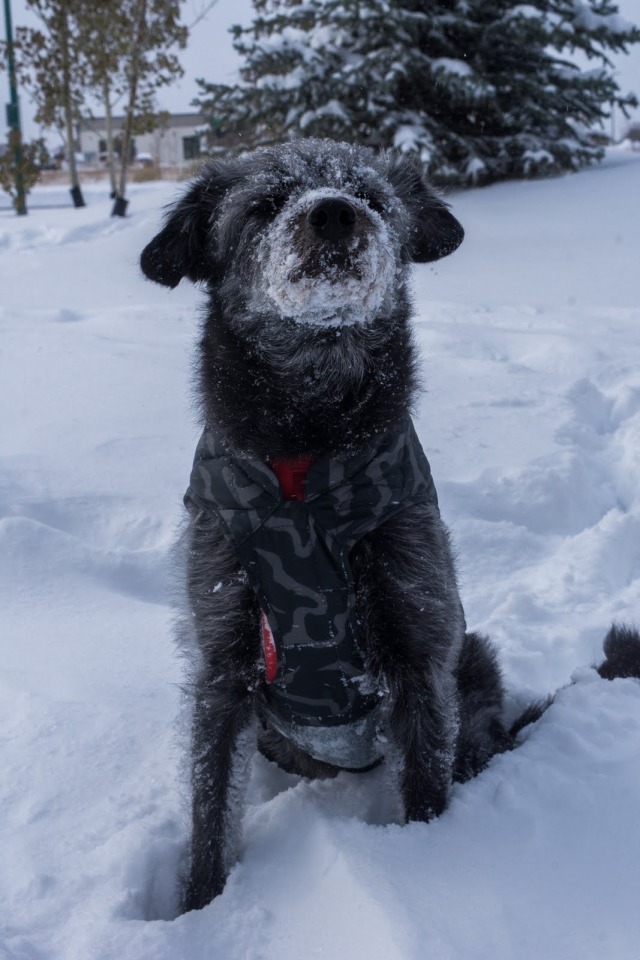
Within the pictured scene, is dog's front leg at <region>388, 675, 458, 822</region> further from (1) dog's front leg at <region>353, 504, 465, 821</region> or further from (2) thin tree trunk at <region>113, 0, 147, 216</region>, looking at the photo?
(2) thin tree trunk at <region>113, 0, 147, 216</region>

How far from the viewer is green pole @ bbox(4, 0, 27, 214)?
15.7 metres

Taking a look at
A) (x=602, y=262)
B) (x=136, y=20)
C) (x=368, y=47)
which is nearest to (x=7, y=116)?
(x=136, y=20)

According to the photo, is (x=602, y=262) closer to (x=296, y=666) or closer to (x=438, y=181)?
(x=438, y=181)

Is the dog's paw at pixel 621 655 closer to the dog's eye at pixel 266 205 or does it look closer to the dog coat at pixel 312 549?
the dog coat at pixel 312 549

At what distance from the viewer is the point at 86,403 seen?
14.9ft

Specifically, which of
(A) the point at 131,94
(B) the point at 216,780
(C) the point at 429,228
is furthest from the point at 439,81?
(B) the point at 216,780

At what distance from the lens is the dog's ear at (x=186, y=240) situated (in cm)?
221

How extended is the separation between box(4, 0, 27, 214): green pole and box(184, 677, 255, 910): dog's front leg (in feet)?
55.5

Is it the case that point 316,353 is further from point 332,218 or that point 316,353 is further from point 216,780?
point 216,780

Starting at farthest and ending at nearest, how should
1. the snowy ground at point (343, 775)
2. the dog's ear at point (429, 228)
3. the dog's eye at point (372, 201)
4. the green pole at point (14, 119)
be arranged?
1. the green pole at point (14, 119)
2. the dog's ear at point (429, 228)
3. the dog's eye at point (372, 201)
4. the snowy ground at point (343, 775)

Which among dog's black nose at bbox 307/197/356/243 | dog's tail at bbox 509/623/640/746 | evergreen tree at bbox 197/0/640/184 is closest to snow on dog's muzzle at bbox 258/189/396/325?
dog's black nose at bbox 307/197/356/243

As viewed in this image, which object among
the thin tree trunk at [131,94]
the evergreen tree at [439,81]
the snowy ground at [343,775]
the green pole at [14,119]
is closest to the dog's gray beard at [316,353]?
the snowy ground at [343,775]

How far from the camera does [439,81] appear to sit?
→ 9969 mm

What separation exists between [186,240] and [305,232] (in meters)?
0.51
